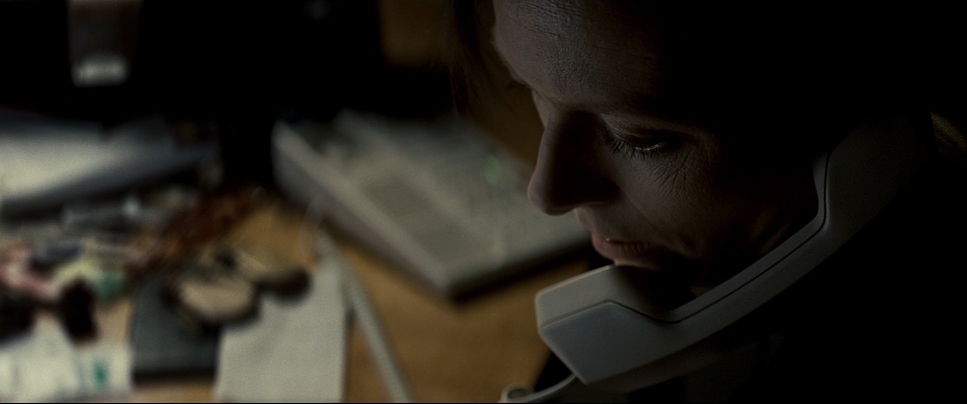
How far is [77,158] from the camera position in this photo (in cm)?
110

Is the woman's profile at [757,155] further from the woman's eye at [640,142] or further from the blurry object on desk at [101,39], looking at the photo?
the blurry object on desk at [101,39]

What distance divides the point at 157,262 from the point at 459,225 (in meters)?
0.33

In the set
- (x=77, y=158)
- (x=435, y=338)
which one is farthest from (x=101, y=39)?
(x=435, y=338)

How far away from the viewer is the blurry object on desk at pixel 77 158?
1.05m

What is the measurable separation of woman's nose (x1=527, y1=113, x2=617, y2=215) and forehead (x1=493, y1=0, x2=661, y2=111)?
0.9 inches

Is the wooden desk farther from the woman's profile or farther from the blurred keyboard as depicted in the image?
the woman's profile

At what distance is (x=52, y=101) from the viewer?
3.70ft

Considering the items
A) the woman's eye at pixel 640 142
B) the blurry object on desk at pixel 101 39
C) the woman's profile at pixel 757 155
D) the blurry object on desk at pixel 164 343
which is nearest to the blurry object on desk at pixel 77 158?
the blurry object on desk at pixel 101 39

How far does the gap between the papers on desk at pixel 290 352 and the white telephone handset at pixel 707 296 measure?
321 millimetres

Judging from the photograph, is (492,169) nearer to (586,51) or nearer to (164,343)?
(164,343)

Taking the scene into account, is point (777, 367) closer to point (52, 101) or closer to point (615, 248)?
point (615, 248)

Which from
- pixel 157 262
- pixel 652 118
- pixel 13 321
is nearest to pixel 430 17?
pixel 157 262

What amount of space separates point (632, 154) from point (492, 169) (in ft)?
2.08

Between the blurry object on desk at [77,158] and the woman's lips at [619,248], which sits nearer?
the woman's lips at [619,248]
